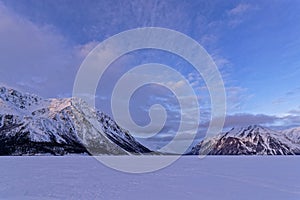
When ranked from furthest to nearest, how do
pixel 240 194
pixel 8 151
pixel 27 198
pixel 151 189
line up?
pixel 8 151
pixel 151 189
pixel 240 194
pixel 27 198

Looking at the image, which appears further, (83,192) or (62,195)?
(83,192)

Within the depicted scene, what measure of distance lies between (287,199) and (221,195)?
3.92 m

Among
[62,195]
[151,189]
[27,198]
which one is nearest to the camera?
[27,198]

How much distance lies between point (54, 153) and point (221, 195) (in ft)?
648

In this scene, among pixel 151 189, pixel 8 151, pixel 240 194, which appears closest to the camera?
pixel 240 194

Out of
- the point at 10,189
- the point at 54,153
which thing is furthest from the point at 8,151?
the point at 10,189

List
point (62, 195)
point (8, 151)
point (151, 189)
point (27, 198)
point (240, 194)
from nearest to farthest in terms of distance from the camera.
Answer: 1. point (27, 198)
2. point (62, 195)
3. point (240, 194)
4. point (151, 189)
5. point (8, 151)

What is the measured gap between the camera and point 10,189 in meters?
19.5

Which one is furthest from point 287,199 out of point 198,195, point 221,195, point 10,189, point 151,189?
point 10,189

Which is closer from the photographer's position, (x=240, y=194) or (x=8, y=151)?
(x=240, y=194)

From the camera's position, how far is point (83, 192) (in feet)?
61.9

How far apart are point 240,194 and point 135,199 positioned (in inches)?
282

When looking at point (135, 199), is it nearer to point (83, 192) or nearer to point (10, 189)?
point (83, 192)

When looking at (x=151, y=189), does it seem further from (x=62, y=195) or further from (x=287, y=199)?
(x=287, y=199)
